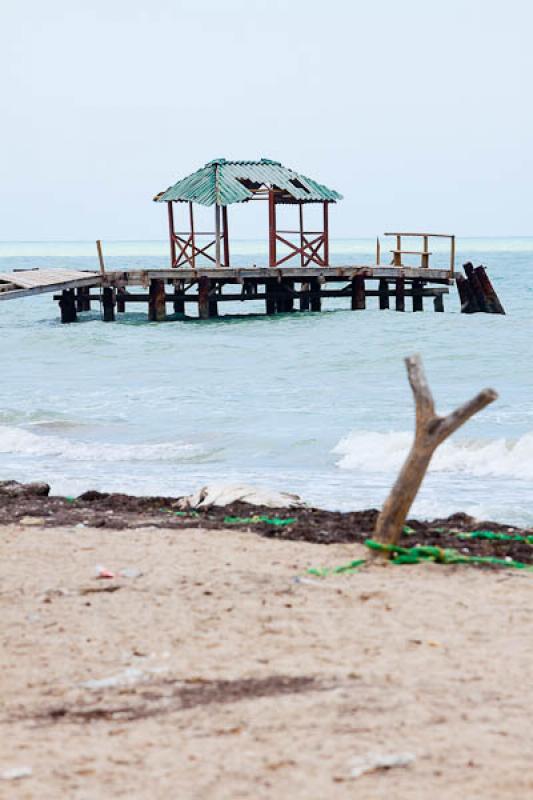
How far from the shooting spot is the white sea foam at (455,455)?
13727 millimetres

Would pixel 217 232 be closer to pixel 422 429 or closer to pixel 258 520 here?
pixel 258 520

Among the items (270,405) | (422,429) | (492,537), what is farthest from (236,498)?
(270,405)

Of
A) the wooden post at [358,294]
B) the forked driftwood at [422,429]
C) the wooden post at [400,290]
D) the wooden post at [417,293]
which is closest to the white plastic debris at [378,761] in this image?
the forked driftwood at [422,429]

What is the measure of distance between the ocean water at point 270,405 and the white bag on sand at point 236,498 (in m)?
1.40

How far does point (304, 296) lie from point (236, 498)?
2706 cm

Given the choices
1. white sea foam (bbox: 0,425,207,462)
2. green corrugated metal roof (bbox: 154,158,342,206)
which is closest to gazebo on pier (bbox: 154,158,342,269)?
green corrugated metal roof (bbox: 154,158,342,206)

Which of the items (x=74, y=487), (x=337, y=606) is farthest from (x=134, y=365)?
(x=337, y=606)

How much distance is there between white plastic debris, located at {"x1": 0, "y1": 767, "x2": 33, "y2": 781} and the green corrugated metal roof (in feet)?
92.5

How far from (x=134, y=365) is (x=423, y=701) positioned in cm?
2248

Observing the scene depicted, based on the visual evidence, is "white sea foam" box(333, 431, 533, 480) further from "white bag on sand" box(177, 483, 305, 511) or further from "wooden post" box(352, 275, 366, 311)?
"wooden post" box(352, 275, 366, 311)

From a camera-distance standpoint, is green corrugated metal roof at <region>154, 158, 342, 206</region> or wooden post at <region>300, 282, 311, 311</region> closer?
green corrugated metal roof at <region>154, 158, 342, 206</region>

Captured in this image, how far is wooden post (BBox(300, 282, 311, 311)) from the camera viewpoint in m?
36.8

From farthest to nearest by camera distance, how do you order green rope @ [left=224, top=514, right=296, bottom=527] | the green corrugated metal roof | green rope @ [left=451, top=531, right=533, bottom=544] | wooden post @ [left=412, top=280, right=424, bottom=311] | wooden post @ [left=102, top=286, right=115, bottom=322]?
wooden post @ [left=412, top=280, right=424, bottom=311] < wooden post @ [left=102, top=286, right=115, bottom=322] < the green corrugated metal roof < green rope @ [left=224, top=514, right=296, bottom=527] < green rope @ [left=451, top=531, right=533, bottom=544]

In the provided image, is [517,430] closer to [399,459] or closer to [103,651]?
[399,459]
